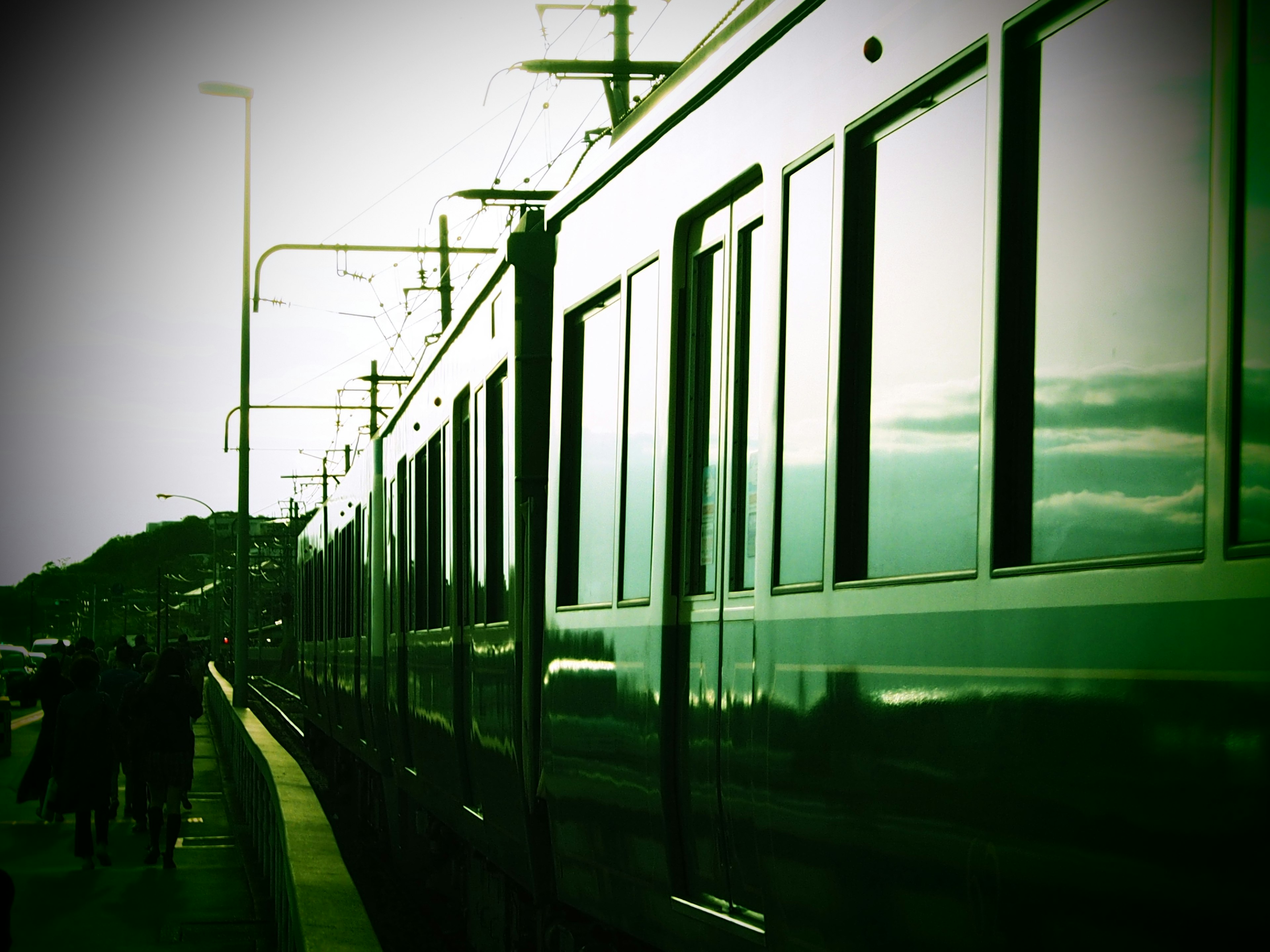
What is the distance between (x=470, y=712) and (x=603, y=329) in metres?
2.85

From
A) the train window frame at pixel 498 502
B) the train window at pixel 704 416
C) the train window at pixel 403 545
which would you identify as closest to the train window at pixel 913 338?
the train window at pixel 704 416

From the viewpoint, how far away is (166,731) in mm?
13570

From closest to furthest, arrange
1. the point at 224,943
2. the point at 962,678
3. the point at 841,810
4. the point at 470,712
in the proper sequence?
1. the point at 962,678
2. the point at 841,810
3. the point at 470,712
4. the point at 224,943

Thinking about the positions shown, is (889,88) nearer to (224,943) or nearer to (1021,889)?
(1021,889)

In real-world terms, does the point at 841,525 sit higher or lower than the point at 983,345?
lower

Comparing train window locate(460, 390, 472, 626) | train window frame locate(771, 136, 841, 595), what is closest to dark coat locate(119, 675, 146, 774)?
train window locate(460, 390, 472, 626)

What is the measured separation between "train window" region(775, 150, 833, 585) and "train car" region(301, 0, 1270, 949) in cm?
1

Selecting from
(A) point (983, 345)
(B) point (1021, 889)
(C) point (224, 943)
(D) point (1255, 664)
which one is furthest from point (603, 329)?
(C) point (224, 943)

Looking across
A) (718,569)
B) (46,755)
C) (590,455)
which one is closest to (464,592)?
(590,455)

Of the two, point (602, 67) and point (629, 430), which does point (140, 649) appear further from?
point (629, 430)

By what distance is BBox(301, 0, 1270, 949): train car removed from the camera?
264cm

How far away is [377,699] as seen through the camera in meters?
13.1

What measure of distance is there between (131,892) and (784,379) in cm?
939

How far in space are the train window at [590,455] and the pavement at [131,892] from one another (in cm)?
449
